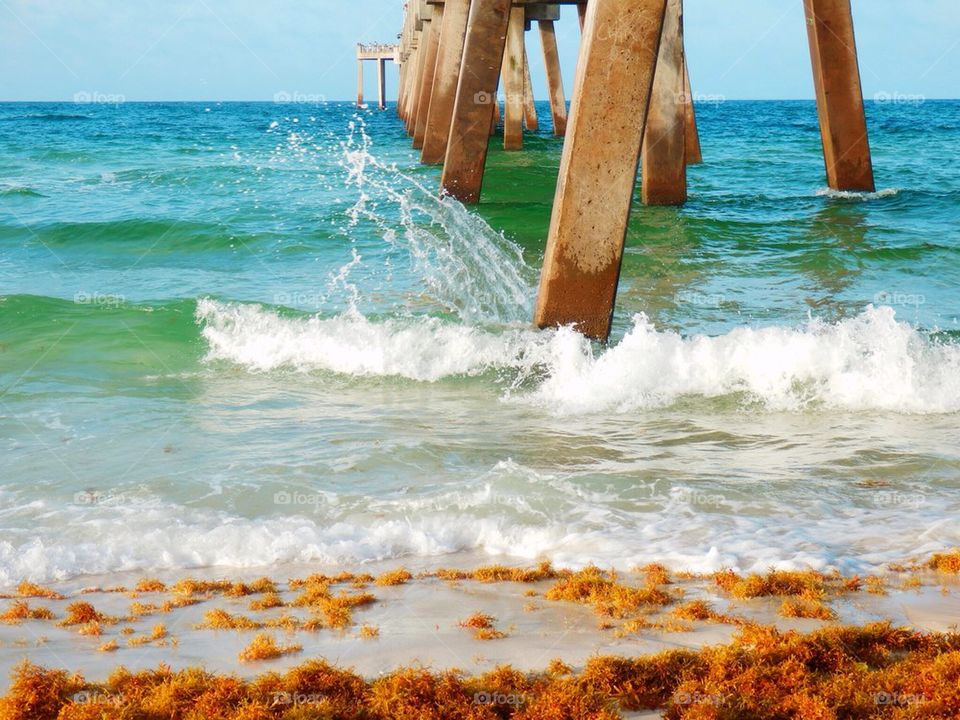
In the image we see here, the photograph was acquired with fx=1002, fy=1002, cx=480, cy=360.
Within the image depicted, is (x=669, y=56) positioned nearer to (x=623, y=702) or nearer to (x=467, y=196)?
(x=467, y=196)

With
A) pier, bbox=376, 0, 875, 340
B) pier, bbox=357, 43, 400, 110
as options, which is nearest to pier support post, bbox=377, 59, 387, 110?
pier, bbox=357, 43, 400, 110

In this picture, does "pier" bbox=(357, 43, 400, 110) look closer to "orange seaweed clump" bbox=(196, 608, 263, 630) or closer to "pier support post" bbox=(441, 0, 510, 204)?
"pier support post" bbox=(441, 0, 510, 204)

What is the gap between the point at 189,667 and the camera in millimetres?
3061

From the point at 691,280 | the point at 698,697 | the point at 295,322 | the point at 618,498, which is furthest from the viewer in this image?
the point at 691,280

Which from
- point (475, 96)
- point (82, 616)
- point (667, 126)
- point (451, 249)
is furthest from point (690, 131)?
point (82, 616)

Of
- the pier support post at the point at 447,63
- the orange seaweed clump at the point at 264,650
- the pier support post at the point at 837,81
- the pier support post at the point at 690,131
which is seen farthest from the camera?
the pier support post at the point at 690,131

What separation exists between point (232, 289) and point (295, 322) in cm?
236

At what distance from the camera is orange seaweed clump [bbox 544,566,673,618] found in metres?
3.47

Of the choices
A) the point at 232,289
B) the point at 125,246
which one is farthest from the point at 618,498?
the point at 125,246

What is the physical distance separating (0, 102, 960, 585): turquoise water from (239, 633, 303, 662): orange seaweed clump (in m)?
0.94

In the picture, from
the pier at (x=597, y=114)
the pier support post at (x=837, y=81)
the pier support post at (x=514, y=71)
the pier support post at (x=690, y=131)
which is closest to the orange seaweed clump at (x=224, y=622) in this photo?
the pier at (x=597, y=114)

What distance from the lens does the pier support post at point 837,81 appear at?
11344mm

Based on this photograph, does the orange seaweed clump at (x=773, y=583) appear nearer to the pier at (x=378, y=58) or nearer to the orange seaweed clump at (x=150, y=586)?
the orange seaweed clump at (x=150, y=586)

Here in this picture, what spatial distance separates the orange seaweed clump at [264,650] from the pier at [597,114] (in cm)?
374
